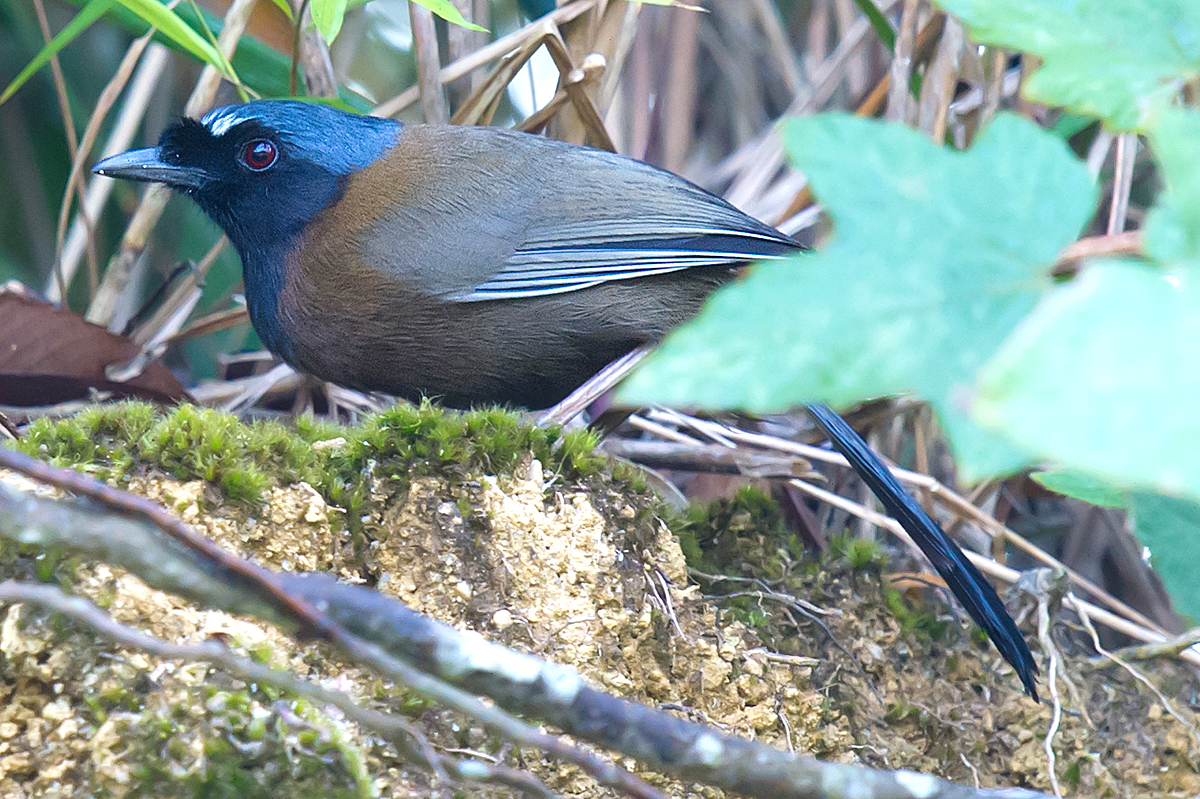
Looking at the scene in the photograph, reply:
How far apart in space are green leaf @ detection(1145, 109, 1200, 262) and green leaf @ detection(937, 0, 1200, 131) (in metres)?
0.20

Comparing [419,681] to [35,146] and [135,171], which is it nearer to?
[135,171]

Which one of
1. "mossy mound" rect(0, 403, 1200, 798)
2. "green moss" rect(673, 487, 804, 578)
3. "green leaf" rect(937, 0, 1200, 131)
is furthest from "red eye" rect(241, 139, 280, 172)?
"green leaf" rect(937, 0, 1200, 131)

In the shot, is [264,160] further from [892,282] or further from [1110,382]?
[1110,382]

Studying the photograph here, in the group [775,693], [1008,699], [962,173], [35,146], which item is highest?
[962,173]

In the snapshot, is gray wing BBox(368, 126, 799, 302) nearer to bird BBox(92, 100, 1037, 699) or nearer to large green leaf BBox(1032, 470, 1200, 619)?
bird BBox(92, 100, 1037, 699)

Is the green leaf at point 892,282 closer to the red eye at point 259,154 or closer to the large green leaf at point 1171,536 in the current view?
the large green leaf at point 1171,536

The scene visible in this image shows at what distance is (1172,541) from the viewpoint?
1.53 m

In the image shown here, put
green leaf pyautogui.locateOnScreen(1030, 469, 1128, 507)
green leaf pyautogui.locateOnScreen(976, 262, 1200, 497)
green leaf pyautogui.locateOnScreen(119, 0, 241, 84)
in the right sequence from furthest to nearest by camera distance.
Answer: green leaf pyautogui.locateOnScreen(119, 0, 241, 84) < green leaf pyautogui.locateOnScreen(1030, 469, 1128, 507) < green leaf pyautogui.locateOnScreen(976, 262, 1200, 497)

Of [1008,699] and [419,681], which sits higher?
[419,681]

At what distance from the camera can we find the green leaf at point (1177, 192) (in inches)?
36.3

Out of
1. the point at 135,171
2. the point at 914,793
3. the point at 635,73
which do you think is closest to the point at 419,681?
the point at 914,793

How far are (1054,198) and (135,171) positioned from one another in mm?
3183

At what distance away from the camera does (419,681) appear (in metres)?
1.27

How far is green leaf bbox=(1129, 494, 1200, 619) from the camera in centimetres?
152
